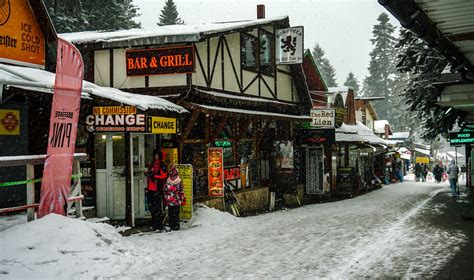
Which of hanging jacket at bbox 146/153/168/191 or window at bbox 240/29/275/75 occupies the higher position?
window at bbox 240/29/275/75

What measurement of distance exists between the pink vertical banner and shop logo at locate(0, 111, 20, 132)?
3.23m

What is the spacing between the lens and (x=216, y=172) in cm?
1536

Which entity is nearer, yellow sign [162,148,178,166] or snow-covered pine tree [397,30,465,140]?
yellow sign [162,148,178,166]

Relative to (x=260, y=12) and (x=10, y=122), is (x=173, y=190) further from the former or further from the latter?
(x=260, y=12)

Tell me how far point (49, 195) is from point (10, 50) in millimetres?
2721

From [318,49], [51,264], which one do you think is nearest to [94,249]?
[51,264]

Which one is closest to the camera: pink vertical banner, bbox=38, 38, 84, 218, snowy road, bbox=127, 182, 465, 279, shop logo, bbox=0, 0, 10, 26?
snowy road, bbox=127, 182, 465, 279

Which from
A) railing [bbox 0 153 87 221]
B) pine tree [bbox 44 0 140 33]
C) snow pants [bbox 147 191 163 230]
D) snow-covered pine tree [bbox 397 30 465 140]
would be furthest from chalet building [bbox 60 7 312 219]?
pine tree [bbox 44 0 140 33]

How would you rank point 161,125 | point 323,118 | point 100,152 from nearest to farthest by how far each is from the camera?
point 161,125 < point 100,152 < point 323,118

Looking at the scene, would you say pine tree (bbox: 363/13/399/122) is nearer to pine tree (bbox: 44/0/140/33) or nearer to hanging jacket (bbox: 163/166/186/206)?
pine tree (bbox: 44/0/140/33)

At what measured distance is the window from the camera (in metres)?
18.1

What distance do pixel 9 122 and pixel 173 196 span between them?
4386 millimetres

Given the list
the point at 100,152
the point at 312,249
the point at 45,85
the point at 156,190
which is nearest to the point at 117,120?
the point at 100,152

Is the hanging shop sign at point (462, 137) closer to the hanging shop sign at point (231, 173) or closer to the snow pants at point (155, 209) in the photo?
the hanging shop sign at point (231, 173)
